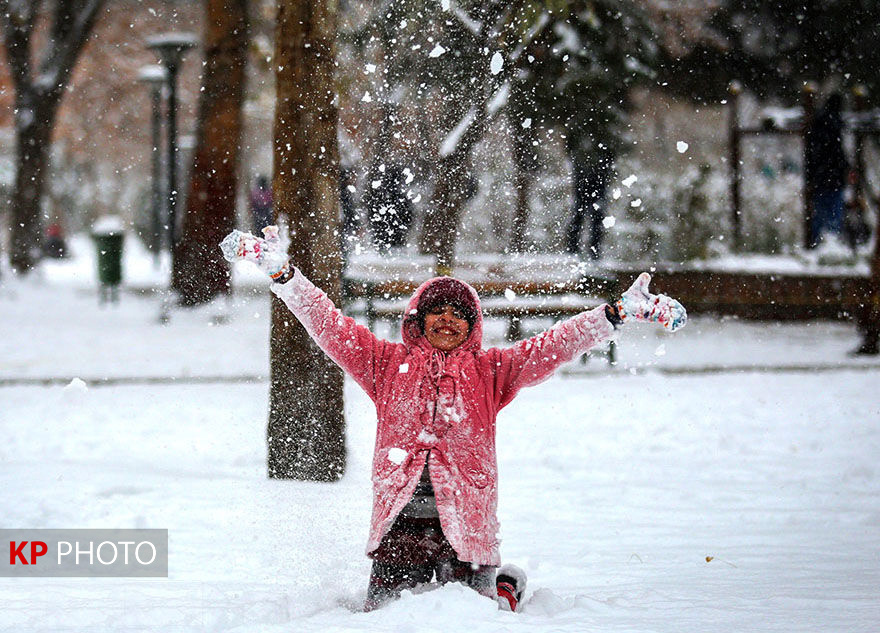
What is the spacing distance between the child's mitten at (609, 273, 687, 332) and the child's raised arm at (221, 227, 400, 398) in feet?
2.96

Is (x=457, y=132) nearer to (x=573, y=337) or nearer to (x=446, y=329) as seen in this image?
(x=446, y=329)

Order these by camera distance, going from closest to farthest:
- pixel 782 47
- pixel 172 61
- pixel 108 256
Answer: pixel 172 61, pixel 782 47, pixel 108 256

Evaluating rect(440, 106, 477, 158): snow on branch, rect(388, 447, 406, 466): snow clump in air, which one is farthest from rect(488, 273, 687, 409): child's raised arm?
rect(440, 106, 477, 158): snow on branch

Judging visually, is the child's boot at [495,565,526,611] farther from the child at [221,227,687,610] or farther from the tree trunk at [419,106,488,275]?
the tree trunk at [419,106,488,275]

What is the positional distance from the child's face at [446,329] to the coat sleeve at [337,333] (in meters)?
0.15

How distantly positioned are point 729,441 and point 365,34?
842 cm

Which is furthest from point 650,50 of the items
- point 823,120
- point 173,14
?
point 173,14

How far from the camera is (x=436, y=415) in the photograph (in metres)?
3.89

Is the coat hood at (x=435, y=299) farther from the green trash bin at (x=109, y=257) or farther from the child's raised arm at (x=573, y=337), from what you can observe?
the green trash bin at (x=109, y=257)

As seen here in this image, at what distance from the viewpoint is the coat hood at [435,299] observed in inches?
161

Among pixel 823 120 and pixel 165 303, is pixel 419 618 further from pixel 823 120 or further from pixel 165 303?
pixel 823 120

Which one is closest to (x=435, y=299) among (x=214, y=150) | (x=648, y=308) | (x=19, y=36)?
(x=648, y=308)

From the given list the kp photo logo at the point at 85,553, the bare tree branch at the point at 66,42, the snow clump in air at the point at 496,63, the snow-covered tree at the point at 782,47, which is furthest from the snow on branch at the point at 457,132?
the bare tree branch at the point at 66,42

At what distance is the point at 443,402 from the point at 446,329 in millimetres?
304
